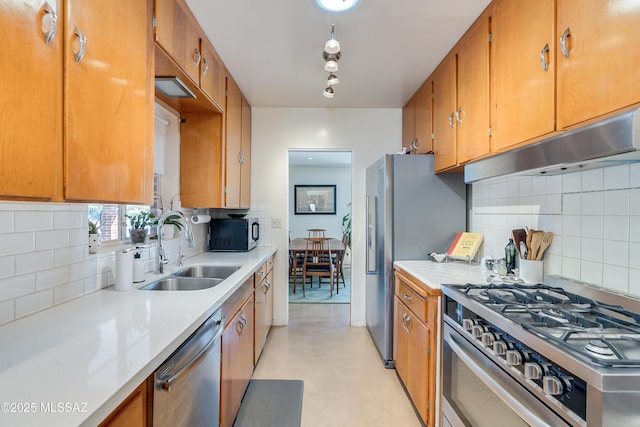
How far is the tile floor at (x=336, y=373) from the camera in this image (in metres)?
1.93

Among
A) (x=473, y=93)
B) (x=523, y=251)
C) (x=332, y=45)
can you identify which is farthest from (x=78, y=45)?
(x=523, y=251)

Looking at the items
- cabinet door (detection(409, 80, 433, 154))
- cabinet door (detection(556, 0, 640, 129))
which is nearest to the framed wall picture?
cabinet door (detection(409, 80, 433, 154))

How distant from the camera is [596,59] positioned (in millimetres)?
1045

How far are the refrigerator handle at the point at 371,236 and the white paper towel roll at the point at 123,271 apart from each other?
1.83m

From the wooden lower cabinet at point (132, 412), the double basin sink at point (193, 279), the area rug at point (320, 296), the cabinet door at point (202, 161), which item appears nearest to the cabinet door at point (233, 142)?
the cabinet door at point (202, 161)

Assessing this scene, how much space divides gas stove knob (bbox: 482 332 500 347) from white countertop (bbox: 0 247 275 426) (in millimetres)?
1078

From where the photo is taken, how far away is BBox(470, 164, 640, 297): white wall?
122 cm

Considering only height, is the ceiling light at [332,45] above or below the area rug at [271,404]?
above

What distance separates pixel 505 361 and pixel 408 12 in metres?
1.75

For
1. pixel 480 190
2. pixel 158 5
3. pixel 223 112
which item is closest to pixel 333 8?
pixel 158 5

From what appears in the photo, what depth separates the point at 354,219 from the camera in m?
3.38

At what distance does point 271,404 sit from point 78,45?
211cm

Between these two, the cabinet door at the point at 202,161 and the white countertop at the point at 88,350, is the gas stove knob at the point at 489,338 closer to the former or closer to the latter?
the white countertop at the point at 88,350

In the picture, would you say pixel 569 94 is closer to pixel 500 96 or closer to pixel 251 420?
pixel 500 96
